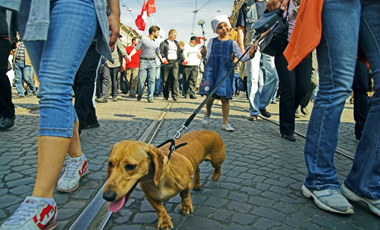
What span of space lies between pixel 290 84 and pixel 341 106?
7.10 ft

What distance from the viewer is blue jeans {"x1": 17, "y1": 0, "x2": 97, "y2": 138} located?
1.86m

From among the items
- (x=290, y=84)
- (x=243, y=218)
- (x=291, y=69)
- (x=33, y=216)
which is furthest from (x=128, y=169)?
(x=290, y=84)

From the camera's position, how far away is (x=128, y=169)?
1.66m

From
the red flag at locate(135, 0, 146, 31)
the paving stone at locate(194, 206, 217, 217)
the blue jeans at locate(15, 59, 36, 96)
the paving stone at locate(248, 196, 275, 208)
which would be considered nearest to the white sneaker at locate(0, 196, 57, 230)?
the paving stone at locate(194, 206, 217, 217)

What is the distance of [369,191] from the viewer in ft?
6.91

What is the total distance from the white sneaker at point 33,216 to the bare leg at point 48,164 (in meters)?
0.06

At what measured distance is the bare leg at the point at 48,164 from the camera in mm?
1772

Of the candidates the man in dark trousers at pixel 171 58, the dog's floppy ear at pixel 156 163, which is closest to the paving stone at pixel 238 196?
the dog's floppy ear at pixel 156 163

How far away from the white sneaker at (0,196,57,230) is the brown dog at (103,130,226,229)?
0.42 meters

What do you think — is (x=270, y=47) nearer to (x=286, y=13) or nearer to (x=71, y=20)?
(x=286, y=13)

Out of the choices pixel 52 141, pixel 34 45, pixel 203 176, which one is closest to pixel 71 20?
pixel 34 45

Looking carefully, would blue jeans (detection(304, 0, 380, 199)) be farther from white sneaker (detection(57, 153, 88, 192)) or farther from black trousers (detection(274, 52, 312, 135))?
black trousers (detection(274, 52, 312, 135))

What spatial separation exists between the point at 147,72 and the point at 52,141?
9652 millimetres

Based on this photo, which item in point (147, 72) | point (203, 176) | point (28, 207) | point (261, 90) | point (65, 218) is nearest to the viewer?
point (28, 207)
